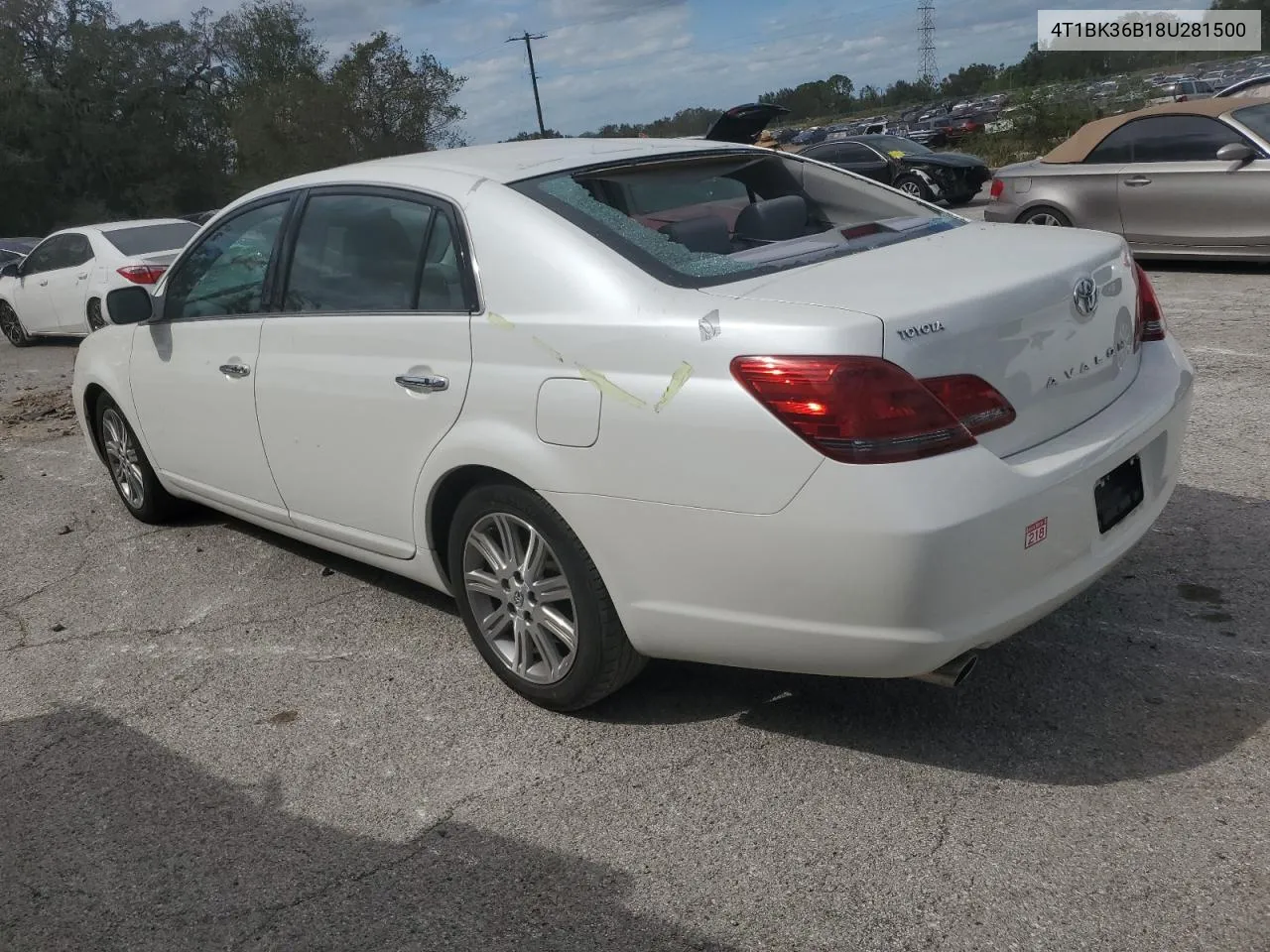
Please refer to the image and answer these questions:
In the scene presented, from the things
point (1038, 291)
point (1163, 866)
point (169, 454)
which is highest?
point (1038, 291)

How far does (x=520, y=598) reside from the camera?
353 cm

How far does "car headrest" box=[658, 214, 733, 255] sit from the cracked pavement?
1.34 meters

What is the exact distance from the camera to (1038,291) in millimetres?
3027

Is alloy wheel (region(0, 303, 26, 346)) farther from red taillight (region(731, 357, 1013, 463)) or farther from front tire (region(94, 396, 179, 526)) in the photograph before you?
red taillight (region(731, 357, 1013, 463))

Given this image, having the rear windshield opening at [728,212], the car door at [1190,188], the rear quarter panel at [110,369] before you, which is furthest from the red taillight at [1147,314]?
the car door at [1190,188]

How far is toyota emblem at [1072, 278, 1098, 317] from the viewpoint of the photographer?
3133 mm

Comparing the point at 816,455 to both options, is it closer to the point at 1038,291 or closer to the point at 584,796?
the point at 1038,291

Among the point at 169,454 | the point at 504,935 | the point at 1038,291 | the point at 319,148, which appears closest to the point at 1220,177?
the point at 1038,291

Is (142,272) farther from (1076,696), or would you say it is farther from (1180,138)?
(1076,696)

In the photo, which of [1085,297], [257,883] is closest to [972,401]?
[1085,297]

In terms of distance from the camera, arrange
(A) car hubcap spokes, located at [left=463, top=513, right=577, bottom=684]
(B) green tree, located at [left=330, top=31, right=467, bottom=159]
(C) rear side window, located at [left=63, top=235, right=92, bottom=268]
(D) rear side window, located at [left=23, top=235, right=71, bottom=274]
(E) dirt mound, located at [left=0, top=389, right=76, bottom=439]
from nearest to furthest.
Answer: (A) car hubcap spokes, located at [left=463, top=513, right=577, bottom=684]
(E) dirt mound, located at [left=0, top=389, right=76, bottom=439]
(C) rear side window, located at [left=63, top=235, right=92, bottom=268]
(D) rear side window, located at [left=23, top=235, right=71, bottom=274]
(B) green tree, located at [left=330, top=31, right=467, bottom=159]

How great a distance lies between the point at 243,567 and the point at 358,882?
8.48 feet

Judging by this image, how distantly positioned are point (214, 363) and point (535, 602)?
6.34 ft

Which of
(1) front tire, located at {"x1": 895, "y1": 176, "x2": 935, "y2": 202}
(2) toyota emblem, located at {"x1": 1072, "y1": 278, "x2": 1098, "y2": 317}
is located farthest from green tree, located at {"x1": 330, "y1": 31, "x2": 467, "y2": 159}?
(2) toyota emblem, located at {"x1": 1072, "y1": 278, "x2": 1098, "y2": 317}
